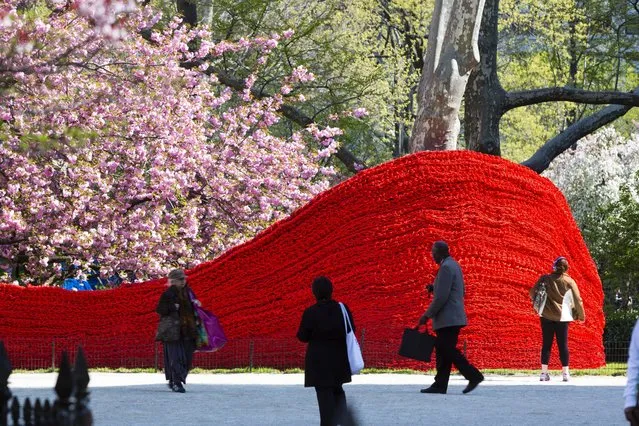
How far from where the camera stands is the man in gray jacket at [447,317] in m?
13.9

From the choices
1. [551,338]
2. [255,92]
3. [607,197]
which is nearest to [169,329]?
[551,338]

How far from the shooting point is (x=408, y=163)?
18672 millimetres

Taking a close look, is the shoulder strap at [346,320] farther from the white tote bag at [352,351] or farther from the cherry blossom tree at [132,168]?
the cherry blossom tree at [132,168]

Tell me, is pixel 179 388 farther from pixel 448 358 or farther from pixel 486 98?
pixel 486 98

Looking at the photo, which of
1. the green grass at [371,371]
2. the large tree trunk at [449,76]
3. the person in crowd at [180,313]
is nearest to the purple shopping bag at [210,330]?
the person in crowd at [180,313]

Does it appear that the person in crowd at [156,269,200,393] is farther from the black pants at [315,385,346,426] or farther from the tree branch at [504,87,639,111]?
the tree branch at [504,87,639,111]

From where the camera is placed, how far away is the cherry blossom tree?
21.7 meters

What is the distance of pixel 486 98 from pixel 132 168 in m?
7.12

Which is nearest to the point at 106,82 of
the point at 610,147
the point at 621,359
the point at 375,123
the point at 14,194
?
the point at 14,194

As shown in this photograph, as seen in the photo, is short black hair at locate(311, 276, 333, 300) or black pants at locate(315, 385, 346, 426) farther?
short black hair at locate(311, 276, 333, 300)

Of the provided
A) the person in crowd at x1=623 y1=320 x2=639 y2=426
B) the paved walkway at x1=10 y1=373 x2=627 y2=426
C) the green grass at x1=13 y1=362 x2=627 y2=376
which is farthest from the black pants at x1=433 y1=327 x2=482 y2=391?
the person in crowd at x1=623 y1=320 x2=639 y2=426

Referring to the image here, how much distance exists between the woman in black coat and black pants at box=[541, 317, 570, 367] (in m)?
7.37

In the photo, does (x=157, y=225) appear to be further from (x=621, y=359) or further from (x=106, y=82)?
(x=621, y=359)

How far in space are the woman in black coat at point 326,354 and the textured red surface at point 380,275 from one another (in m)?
8.61
